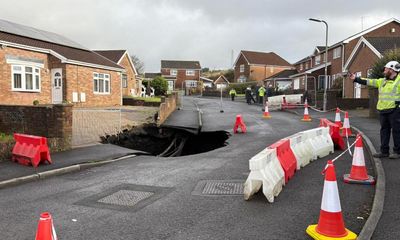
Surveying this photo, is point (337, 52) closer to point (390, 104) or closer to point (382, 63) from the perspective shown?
point (382, 63)

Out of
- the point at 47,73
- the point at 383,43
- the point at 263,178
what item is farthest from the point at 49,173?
the point at 383,43

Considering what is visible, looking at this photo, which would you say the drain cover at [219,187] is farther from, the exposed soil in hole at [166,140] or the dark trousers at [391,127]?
the exposed soil in hole at [166,140]

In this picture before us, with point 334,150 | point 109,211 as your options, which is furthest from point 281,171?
point 334,150

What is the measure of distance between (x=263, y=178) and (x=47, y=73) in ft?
73.0

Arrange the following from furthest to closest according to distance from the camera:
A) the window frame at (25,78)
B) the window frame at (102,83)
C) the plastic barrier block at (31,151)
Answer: the window frame at (102,83) → the window frame at (25,78) → the plastic barrier block at (31,151)

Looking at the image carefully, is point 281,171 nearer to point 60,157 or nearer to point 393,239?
point 393,239

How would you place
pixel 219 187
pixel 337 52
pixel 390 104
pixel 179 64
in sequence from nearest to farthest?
pixel 219 187 → pixel 390 104 → pixel 337 52 → pixel 179 64

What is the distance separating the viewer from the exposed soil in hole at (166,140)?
14625mm

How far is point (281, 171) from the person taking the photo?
618cm

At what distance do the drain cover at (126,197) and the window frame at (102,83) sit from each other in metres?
22.7

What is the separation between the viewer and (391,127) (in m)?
7.80

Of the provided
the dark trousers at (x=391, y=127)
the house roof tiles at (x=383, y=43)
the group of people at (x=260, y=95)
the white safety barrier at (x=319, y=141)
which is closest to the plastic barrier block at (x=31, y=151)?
the white safety barrier at (x=319, y=141)

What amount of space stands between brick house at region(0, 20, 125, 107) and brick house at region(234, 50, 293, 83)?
161 ft

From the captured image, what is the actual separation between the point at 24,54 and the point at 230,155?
1723 cm
